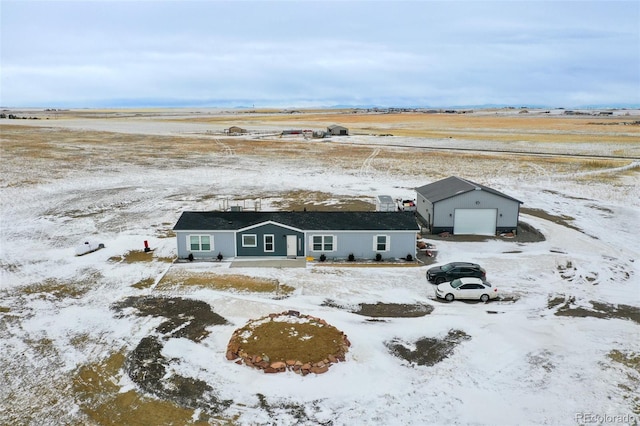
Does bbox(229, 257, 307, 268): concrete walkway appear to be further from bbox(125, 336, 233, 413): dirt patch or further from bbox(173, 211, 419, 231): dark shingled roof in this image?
bbox(125, 336, 233, 413): dirt patch

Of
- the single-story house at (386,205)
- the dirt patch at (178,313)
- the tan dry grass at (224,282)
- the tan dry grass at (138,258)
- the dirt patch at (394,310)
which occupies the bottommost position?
the dirt patch at (394,310)

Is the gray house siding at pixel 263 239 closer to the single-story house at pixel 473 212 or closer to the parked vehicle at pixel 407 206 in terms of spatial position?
the single-story house at pixel 473 212

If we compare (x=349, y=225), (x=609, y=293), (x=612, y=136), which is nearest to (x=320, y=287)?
(x=349, y=225)

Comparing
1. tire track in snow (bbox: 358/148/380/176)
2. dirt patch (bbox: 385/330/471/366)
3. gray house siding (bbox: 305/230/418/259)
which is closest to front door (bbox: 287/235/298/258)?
gray house siding (bbox: 305/230/418/259)

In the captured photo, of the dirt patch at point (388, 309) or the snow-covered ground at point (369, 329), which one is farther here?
the dirt patch at point (388, 309)

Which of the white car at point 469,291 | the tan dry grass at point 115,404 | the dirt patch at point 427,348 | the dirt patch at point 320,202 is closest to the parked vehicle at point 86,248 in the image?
the tan dry grass at point 115,404

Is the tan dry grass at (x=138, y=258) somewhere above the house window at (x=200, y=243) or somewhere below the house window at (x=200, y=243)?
below
